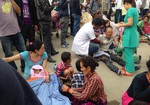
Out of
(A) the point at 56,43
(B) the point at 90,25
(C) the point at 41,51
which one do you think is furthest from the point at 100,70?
(A) the point at 56,43

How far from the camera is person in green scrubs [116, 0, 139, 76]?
3422mm

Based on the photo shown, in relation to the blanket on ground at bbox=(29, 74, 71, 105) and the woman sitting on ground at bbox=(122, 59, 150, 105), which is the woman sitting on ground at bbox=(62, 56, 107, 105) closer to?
the blanket on ground at bbox=(29, 74, 71, 105)

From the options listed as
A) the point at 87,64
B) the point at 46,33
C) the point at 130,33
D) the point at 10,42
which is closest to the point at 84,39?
the point at 46,33

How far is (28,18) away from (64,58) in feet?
3.99

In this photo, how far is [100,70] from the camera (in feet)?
13.3

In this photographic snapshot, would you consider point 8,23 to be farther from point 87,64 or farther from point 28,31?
point 87,64

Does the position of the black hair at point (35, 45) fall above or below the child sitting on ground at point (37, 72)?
above

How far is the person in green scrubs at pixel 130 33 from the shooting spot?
11.2ft

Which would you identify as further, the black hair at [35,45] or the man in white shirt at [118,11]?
Answer: the man in white shirt at [118,11]

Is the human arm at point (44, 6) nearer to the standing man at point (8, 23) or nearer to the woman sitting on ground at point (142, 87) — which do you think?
the standing man at point (8, 23)

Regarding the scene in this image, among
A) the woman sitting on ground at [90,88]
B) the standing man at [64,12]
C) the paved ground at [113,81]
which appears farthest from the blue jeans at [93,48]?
the woman sitting on ground at [90,88]

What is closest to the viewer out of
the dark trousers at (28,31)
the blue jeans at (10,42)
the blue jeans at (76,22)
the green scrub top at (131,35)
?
the blue jeans at (10,42)

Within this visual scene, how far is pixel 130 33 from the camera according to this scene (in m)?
3.56

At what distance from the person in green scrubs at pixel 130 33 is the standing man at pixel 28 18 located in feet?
4.88
